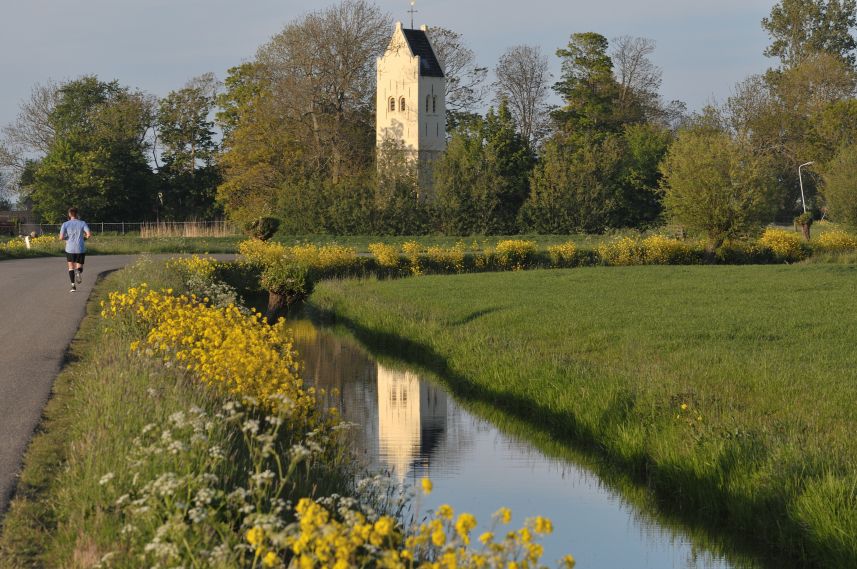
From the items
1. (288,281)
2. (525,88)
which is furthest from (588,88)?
(288,281)

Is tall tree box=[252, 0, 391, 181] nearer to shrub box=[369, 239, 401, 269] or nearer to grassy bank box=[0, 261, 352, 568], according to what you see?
shrub box=[369, 239, 401, 269]

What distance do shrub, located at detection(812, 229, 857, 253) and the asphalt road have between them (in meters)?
31.4

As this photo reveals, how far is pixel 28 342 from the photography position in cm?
1642

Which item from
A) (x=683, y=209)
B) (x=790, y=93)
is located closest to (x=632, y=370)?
(x=683, y=209)

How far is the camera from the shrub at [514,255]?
44.0 m

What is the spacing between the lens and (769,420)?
1180cm

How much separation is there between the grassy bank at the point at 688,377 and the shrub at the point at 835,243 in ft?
60.3

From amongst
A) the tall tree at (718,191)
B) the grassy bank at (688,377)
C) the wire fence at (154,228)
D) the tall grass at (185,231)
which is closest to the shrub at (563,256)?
the tall tree at (718,191)

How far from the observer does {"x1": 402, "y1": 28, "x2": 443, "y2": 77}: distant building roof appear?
77.2 m

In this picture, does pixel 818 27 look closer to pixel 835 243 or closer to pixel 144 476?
pixel 835 243

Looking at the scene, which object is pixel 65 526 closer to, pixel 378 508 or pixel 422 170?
pixel 378 508

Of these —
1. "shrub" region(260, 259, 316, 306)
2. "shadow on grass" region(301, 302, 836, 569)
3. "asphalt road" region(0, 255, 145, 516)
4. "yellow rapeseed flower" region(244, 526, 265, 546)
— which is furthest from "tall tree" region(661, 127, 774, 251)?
"yellow rapeseed flower" region(244, 526, 265, 546)

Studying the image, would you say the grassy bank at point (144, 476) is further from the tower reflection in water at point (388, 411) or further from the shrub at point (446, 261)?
the shrub at point (446, 261)

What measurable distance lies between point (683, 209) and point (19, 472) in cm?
3936
